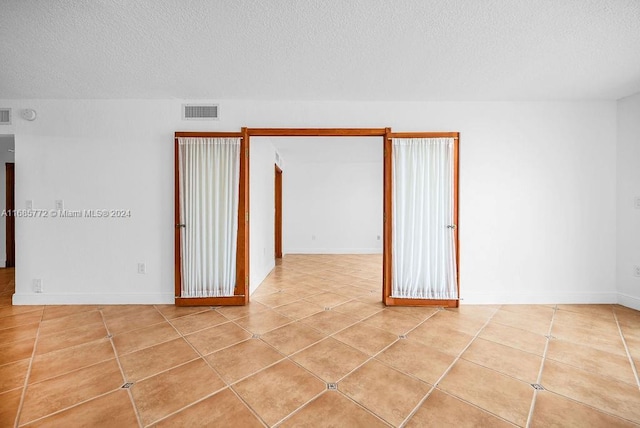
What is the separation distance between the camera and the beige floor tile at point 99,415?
150 cm

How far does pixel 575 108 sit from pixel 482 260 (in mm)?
2265

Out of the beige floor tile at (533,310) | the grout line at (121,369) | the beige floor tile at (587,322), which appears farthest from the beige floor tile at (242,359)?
the beige floor tile at (587,322)

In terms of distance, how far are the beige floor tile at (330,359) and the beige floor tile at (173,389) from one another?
643 millimetres

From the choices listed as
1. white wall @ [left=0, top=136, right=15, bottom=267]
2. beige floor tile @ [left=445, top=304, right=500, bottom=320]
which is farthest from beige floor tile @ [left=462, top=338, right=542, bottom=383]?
white wall @ [left=0, top=136, right=15, bottom=267]

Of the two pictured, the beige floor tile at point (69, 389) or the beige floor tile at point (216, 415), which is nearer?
the beige floor tile at point (216, 415)

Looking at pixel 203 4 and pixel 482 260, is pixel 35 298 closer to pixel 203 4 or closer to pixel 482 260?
pixel 203 4

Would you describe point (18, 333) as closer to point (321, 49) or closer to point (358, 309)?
point (358, 309)

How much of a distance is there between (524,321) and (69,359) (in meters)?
4.34

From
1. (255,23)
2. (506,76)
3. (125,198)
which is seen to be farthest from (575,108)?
(125,198)

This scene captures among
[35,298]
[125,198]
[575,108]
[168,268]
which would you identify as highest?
[575,108]

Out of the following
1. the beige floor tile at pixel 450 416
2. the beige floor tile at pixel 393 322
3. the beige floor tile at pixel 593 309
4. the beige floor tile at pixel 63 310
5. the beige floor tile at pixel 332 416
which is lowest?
the beige floor tile at pixel 450 416

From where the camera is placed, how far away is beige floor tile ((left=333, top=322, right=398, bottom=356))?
2.33 m

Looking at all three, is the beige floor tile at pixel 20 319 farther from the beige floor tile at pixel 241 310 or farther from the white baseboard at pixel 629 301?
the white baseboard at pixel 629 301

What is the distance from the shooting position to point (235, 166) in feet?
10.9
